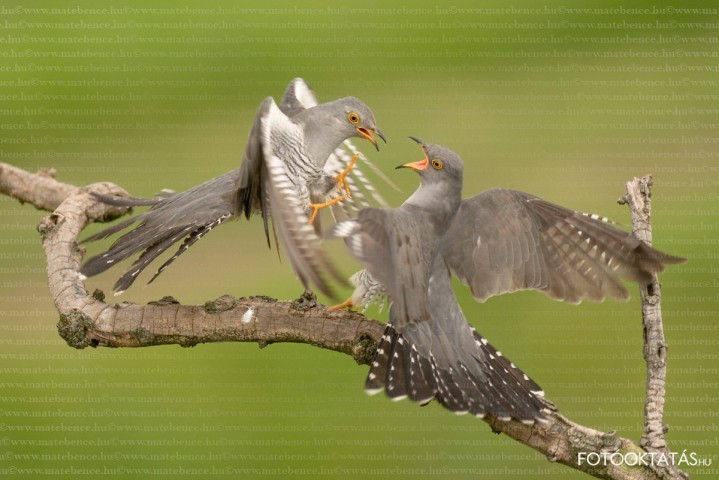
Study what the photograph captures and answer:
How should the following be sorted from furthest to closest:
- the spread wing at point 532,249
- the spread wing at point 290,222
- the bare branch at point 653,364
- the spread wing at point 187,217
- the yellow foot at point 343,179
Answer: the yellow foot at point 343,179, the spread wing at point 532,249, the spread wing at point 187,217, the bare branch at point 653,364, the spread wing at point 290,222

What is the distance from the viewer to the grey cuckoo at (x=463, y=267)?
8.81 ft

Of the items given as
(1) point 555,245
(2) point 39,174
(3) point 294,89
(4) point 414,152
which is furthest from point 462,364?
(4) point 414,152

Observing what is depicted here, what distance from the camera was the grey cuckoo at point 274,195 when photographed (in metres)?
2.66

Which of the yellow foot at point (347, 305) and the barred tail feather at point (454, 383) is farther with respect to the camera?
the yellow foot at point (347, 305)

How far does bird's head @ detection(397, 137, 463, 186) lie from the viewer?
308 centimetres

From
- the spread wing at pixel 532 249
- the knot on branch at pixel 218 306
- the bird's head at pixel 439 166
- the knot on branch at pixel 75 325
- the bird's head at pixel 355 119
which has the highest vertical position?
the bird's head at pixel 355 119

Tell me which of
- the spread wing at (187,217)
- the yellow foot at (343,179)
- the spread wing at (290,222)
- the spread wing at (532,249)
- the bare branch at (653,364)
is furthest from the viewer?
the yellow foot at (343,179)

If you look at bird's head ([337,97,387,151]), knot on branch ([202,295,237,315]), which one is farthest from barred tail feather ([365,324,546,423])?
bird's head ([337,97,387,151])

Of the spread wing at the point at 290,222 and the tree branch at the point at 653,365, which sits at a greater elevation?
the spread wing at the point at 290,222

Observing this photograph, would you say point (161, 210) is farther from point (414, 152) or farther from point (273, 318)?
point (414, 152)

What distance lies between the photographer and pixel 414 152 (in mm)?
6684

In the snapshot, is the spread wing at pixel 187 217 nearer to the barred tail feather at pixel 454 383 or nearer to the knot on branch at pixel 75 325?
the knot on branch at pixel 75 325

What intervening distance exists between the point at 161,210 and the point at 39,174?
118 cm

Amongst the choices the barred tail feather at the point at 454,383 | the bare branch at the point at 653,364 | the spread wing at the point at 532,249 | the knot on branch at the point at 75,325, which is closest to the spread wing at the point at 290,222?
the barred tail feather at the point at 454,383
